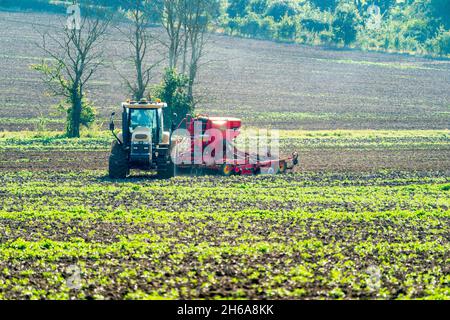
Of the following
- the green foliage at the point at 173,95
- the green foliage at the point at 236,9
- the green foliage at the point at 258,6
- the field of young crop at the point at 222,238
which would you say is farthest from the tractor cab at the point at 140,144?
the green foliage at the point at 258,6

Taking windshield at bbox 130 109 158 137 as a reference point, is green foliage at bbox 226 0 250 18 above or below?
above

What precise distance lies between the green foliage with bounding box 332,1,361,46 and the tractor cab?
77.3 m

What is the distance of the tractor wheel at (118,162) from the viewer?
27.8 metres

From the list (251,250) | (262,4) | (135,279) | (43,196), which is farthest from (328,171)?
(262,4)

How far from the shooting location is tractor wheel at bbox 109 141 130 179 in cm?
2784

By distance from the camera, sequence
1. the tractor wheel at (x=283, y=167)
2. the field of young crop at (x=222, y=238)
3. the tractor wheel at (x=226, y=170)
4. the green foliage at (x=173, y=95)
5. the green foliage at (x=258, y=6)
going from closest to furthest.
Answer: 1. the field of young crop at (x=222, y=238)
2. the tractor wheel at (x=226, y=170)
3. the tractor wheel at (x=283, y=167)
4. the green foliage at (x=173, y=95)
5. the green foliage at (x=258, y=6)

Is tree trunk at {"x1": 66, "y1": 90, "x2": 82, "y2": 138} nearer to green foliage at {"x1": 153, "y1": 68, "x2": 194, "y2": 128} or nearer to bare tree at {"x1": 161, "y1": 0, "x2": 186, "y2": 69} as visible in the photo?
green foliage at {"x1": 153, "y1": 68, "x2": 194, "y2": 128}

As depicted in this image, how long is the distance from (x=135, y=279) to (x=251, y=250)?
10.3 ft

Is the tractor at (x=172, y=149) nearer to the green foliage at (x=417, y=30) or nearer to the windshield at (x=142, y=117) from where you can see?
the windshield at (x=142, y=117)
